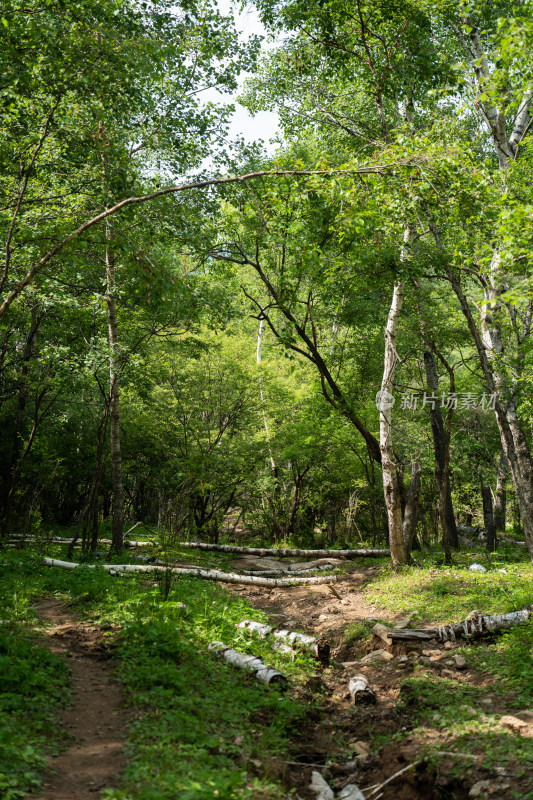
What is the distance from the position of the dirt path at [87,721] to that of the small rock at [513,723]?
10.5 ft

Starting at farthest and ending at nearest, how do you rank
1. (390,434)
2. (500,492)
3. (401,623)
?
(500,492)
(390,434)
(401,623)

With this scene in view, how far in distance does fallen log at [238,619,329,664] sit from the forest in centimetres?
5

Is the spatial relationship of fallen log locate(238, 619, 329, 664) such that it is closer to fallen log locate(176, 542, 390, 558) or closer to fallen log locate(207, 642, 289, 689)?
fallen log locate(207, 642, 289, 689)

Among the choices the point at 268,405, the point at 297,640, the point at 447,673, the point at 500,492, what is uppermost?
the point at 268,405

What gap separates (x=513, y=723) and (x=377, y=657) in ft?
8.21

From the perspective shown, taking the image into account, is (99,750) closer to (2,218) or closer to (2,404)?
(2,218)

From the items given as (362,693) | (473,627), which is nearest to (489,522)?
(473,627)

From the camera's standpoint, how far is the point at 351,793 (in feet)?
12.8

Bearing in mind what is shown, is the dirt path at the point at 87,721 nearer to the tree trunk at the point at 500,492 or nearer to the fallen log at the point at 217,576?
the fallen log at the point at 217,576

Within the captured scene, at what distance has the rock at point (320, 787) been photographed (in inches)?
153

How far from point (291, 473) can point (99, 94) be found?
48.6ft

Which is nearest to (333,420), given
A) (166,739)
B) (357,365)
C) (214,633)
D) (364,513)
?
(357,365)

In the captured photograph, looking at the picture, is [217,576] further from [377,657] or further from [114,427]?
[377,657]

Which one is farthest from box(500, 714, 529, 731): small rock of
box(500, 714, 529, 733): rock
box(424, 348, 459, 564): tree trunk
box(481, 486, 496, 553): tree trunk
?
box(481, 486, 496, 553): tree trunk
